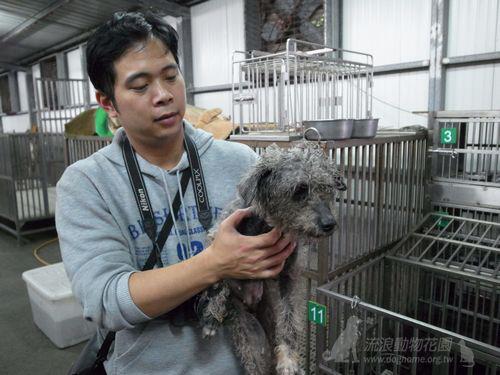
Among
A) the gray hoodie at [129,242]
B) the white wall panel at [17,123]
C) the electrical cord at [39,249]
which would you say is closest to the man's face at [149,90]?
the gray hoodie at [129,242]

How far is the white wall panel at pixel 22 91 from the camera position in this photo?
44.0 feet

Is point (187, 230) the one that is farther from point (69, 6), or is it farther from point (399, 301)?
point (69, 6)

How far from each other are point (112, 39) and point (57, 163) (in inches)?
250

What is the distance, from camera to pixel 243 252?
85 centimetres

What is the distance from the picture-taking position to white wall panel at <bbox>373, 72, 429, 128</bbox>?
4051 mm

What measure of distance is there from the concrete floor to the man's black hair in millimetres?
2687

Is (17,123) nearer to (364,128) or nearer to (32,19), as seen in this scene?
(32,19)

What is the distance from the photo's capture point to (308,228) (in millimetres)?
934

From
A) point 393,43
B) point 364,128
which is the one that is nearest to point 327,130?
point 364,128

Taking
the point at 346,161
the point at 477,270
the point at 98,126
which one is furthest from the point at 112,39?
Result: the point at 98,126

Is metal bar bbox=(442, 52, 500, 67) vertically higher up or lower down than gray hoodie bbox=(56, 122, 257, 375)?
higher up

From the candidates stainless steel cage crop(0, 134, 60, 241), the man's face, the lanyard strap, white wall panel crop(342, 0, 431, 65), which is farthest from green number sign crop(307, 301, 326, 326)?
stainless steel cage crop(0, 134, 60, 241)

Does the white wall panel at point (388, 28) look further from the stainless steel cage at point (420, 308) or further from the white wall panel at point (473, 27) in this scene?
the stainless steel cage at point (420, 308)

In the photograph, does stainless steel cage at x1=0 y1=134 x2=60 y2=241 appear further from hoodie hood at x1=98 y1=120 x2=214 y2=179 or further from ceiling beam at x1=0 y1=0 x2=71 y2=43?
hoodie hood at x1=98 y1=120 x2=214 y2=179
